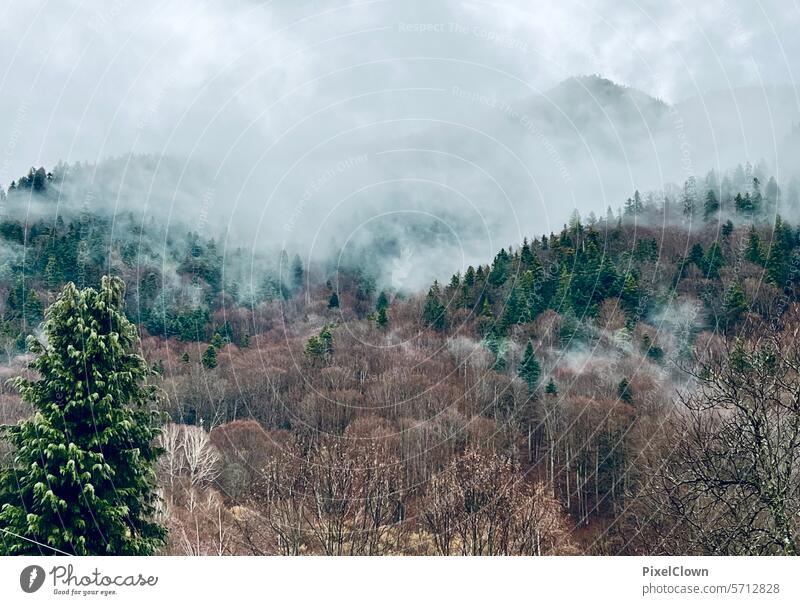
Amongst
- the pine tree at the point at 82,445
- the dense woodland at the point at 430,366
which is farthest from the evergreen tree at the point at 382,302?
the pine tree at the point at 82,445

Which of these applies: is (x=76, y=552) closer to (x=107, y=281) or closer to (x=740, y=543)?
(x=107, y=281)

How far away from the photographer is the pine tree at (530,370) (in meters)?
83.0

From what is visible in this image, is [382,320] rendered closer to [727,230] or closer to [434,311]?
[434,311]

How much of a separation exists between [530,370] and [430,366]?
38.0 ft

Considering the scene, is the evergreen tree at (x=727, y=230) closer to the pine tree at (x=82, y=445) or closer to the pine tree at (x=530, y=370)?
the pine tree at (x=530, y=370)

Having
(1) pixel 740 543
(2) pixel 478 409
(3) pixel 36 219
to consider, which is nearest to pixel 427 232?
(2) pixel 478 409

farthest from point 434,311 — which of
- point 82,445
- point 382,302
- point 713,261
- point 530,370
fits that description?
point 82,445

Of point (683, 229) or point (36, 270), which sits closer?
point (36, 270)

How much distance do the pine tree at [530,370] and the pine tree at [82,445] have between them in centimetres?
6723

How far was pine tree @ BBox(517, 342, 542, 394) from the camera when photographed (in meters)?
83.0

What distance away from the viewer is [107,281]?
18.5 meters

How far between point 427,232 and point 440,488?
60.2 meters

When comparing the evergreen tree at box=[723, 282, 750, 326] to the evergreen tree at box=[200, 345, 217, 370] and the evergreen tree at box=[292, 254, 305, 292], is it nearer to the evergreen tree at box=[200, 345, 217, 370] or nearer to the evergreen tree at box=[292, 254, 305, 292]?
the evergreen tree at box=[292, 254, 305, 292]
